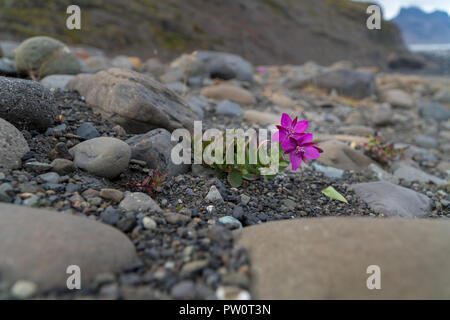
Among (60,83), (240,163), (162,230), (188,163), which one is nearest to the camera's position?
(162,230)

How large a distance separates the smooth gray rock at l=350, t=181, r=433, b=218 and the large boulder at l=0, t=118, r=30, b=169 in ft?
9.55

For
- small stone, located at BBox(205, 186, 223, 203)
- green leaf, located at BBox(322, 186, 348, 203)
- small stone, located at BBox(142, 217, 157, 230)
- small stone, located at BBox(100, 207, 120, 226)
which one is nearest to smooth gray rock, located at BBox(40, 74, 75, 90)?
small stone, located at BBox(205, 186, 223, 203)

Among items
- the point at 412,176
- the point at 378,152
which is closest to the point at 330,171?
the point at 378,152

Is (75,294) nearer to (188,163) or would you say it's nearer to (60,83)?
(188,163)

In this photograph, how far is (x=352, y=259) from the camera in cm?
167

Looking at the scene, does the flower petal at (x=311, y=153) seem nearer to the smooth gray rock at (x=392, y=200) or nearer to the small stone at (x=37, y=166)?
the smooth gray rock at (x=392, y=200)

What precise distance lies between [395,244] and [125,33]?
15236 millimetres

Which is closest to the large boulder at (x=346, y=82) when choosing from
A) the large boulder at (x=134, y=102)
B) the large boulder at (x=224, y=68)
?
the large boulder at (x=224, y=68)

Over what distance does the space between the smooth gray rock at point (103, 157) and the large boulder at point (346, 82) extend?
7.61 meters

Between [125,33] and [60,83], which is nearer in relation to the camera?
[60,83]

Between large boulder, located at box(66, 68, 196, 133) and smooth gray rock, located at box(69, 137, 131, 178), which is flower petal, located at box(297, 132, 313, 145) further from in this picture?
large boulder, located at box(66, 68, 196, 133)

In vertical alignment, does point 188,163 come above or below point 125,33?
below

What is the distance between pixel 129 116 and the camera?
344 centimetres

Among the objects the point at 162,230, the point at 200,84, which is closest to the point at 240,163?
the point at 162,230
